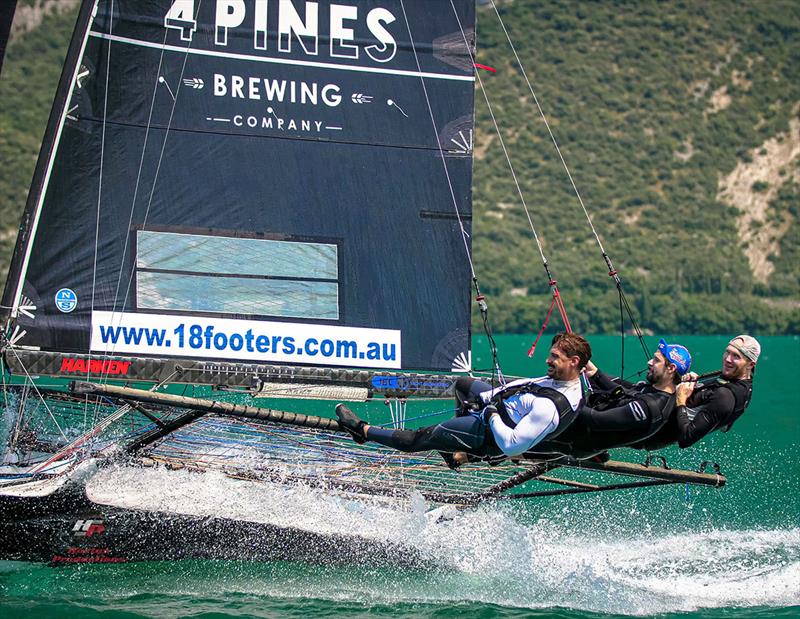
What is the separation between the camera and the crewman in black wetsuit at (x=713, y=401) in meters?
8.30

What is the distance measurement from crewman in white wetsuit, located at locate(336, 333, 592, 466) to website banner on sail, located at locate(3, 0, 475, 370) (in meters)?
1.94

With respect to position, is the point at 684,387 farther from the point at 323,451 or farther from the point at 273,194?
the point at 273,194

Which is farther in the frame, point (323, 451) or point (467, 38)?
point (467, 38)

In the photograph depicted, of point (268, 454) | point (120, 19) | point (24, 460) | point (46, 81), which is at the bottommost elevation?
point (46, 81)

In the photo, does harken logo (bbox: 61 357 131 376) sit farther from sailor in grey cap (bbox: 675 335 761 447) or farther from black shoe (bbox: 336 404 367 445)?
sailor in grey cap (bbox: 675 335 761 447)

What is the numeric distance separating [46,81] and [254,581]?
279ft

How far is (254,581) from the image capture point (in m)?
9.02

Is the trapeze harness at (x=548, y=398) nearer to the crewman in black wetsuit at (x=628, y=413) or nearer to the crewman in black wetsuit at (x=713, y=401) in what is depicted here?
the crewman in black wetsuit at (x=628, y=413)

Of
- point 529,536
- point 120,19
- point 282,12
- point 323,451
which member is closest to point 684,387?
point 529,536

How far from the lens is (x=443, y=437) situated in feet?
26.9

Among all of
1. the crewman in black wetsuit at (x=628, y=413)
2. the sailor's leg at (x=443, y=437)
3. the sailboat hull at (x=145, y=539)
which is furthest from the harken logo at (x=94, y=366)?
the crewman in black wetsuit at (x=628, y=413)

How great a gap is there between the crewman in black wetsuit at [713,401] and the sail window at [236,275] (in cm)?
310

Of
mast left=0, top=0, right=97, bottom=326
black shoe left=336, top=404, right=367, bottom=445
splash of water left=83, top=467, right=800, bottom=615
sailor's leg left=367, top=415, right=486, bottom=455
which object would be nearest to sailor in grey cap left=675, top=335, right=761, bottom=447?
splash of water left=83, top=467, right=800, bottom=615

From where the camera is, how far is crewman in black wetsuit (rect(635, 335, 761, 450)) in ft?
27.2
